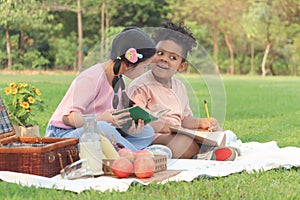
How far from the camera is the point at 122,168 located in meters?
3.24

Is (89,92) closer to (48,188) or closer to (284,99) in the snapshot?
(48,188)

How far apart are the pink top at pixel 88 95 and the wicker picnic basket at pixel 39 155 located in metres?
0.22

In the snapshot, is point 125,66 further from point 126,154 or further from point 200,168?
point 200,168

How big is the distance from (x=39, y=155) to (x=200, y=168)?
945 millimetres

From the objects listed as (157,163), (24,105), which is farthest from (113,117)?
(24,105)

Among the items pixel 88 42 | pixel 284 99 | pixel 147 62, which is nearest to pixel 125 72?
pixel 147 62

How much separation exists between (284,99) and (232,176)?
27.4 feet

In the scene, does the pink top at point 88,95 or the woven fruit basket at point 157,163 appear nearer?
the woven fruit basket at point 157,163

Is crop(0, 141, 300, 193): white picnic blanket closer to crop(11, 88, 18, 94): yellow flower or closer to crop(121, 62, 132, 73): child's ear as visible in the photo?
crop(121, 62, 132, 73): child's ear

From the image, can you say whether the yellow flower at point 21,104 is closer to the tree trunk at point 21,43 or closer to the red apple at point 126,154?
the red apple at point 126,154

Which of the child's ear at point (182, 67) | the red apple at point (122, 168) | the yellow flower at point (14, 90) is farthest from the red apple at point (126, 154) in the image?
the yellow flower at point (14, 90)

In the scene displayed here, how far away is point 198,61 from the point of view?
420cm

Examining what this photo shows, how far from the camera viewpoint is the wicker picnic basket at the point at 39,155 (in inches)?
125

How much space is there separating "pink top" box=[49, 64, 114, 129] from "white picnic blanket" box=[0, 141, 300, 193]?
19.9 inches
